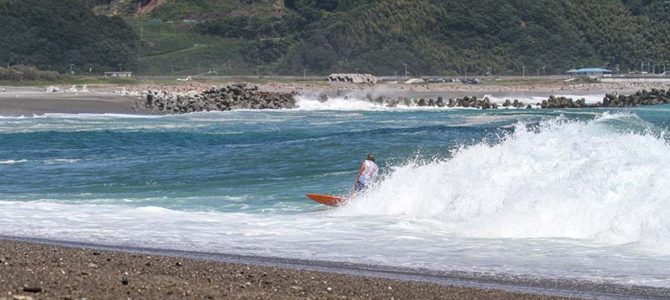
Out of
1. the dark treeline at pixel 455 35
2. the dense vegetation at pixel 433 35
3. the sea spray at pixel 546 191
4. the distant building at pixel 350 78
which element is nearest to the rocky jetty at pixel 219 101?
the distant building at pixel 350 78

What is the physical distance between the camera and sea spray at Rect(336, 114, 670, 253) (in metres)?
16.1

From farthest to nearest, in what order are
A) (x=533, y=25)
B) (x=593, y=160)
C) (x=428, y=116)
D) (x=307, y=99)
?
(x=533, y=25) < (x=307, y=99) < (x=428, y=116) < (x=593, y=160)

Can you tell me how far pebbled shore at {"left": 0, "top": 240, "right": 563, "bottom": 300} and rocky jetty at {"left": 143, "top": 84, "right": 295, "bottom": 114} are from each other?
149 feet

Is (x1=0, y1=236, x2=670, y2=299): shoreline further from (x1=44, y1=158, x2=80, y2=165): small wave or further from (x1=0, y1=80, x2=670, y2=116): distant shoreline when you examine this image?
(x1=0, y1=80, x2=670, y2=116): distant shoreline

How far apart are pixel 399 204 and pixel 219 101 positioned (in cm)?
4248

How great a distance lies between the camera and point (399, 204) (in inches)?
763

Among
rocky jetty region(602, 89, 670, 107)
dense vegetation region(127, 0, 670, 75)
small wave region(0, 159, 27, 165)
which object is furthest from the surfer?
dense vegetation region(127, 0, 670, 75)

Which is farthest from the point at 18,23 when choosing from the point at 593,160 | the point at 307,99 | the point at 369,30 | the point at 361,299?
the point at 361,299

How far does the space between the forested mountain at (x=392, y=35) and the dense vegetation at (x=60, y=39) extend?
37 centimetres

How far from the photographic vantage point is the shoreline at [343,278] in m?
11.3

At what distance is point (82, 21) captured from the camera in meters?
103

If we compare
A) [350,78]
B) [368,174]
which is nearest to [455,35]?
[350,78]

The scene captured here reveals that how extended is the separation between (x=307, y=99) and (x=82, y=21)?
40.6 m

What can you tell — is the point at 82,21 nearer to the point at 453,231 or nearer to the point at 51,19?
the point at 51,19
